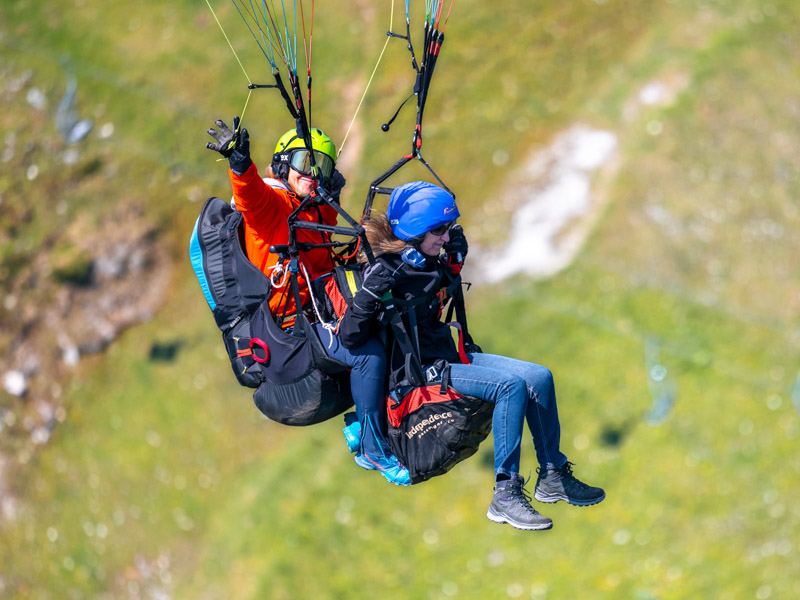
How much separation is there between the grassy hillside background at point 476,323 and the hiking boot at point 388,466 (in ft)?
26.1

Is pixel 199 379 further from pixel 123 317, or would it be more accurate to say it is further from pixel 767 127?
pixel 767 127

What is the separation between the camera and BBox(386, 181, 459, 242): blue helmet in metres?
6.38

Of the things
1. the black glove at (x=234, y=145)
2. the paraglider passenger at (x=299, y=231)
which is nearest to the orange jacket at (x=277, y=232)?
the paraglider passenger at (x=299, y=231)

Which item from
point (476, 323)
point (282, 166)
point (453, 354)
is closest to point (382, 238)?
point (453, 354)

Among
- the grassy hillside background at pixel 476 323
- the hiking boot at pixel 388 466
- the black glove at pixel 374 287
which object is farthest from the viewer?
the grassy hillside background at pixel 476 323

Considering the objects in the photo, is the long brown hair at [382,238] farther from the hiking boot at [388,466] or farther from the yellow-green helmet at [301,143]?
the hiking boot at [388,466]

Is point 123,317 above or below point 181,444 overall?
above

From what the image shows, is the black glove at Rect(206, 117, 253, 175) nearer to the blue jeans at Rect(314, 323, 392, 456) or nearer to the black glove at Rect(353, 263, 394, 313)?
the black glove at Rect(353, 263, 394, 313)

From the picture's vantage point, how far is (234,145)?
249 inches

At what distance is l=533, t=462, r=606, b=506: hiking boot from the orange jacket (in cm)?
222

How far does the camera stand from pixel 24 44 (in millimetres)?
19562

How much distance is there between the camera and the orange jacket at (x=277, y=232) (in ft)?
22.3

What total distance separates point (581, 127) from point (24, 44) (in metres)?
11.6

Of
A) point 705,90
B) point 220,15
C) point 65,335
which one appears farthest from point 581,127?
point 65,335
